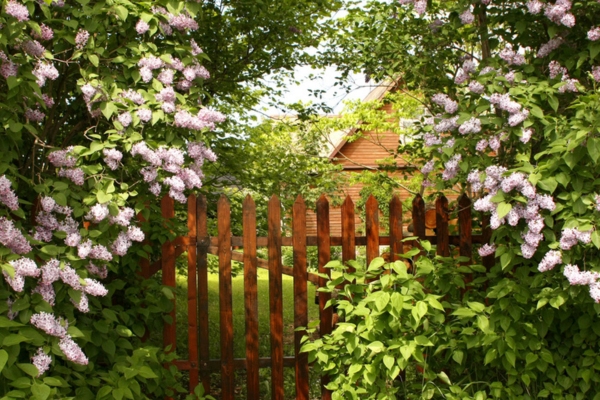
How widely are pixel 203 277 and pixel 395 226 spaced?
1455mm

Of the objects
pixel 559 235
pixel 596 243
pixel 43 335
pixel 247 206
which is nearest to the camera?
pixel 43 335

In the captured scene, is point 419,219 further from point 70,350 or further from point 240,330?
point 240,330

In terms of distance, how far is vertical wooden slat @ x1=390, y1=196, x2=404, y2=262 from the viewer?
16.0 ft

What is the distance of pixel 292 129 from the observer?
7.88 m

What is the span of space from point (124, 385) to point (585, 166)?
112 inches

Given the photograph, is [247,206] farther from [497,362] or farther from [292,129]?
[292,129]

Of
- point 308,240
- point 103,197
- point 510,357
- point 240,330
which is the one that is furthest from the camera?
point 240,330

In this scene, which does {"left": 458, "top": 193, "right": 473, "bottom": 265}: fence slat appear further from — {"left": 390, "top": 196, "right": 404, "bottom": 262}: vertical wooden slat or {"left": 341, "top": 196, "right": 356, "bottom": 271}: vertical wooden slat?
{"left": 341, "top": 196, "right": 356, "bottom": 271}: vertical wooden slat

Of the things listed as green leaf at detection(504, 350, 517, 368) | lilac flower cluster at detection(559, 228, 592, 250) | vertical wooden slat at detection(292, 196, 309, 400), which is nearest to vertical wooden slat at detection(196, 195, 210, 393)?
vertical wooden slat at detection(292, 196, 309, 400)

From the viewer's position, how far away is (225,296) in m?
4.73

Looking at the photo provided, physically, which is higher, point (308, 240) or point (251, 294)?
point (308, 240)

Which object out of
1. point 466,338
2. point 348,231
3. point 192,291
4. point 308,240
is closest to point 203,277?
point 192,291

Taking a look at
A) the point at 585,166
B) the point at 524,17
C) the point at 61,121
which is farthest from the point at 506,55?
the point at 61,121

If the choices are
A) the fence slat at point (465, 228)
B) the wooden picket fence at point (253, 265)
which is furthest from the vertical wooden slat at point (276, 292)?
the fence slat at point (465, 228)
